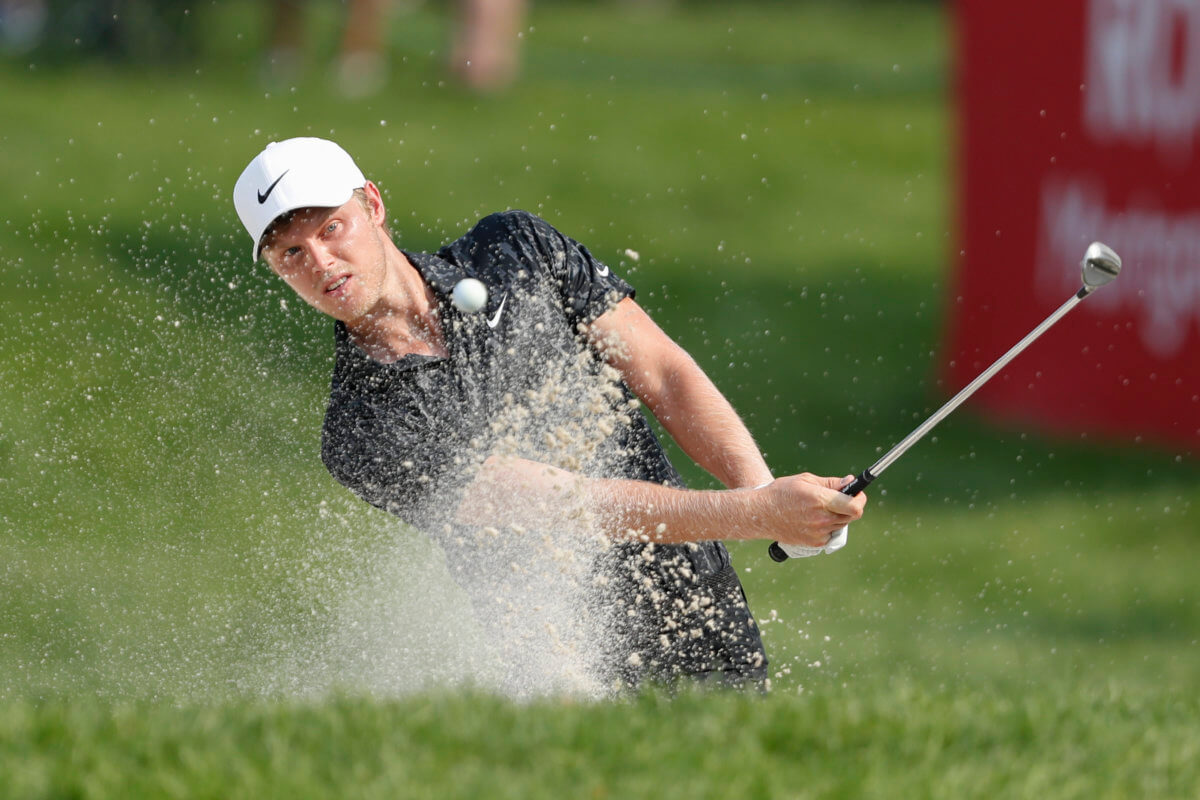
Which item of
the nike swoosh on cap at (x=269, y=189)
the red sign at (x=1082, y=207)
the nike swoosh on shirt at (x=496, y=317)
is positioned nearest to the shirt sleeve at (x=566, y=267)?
the nike swoosh on shirt at (x=496, y=317)

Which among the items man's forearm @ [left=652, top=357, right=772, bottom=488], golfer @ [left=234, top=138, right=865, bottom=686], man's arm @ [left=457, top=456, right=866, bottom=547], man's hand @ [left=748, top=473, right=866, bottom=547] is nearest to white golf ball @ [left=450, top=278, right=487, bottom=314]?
golfer @ [left=234, top=138, right=865, bottom=686]

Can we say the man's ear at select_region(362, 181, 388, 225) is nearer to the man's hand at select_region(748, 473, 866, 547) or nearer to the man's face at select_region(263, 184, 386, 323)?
the man's face at select_region(263, 184, 386, 323)

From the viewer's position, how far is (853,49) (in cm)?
2586

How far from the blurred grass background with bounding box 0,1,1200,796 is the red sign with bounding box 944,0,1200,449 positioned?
1.62 ft

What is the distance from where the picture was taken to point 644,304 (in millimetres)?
14820

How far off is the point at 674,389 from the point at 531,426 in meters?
0.45

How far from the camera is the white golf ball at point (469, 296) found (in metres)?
4.50

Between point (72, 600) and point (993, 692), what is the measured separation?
159 inches

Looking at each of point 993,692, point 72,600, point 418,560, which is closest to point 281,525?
point 72,600

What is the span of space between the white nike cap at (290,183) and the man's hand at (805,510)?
52.1 inches

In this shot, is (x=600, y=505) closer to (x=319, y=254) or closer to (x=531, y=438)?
(x=531, y=438)

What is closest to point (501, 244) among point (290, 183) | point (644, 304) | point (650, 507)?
point (290, 183)

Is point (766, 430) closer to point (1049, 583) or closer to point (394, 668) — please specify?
point (1049, 583)

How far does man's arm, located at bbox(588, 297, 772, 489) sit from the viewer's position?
15.8ft
